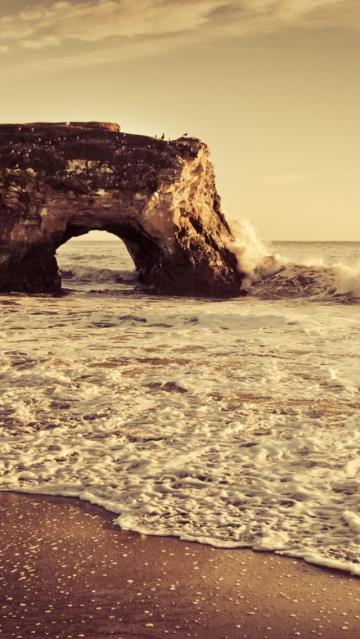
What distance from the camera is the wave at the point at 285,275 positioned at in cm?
1786

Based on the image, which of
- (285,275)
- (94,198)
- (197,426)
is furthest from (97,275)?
(197,426)

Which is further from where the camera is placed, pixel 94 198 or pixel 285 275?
pixel 285 275

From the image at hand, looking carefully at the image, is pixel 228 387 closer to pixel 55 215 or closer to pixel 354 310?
pixel 354 310

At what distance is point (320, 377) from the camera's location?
738 centimetres

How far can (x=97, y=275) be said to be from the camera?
24250 mm

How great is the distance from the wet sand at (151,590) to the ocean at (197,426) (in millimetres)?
170

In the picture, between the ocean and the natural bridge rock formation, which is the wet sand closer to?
the ocean

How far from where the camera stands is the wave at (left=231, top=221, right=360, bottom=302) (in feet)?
58.6

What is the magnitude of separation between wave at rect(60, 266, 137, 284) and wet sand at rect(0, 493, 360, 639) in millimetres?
18338

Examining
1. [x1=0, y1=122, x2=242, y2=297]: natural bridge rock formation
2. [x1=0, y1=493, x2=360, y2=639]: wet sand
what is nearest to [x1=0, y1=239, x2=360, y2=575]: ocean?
[x1=0, y1=493, x2=360, y2=639]: wet sand

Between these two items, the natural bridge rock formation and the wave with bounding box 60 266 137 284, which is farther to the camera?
the wave with bounding box 60 266 137 284

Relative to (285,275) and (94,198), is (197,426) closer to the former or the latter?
(94,198)

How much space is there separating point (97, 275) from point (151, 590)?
2149 centimetres

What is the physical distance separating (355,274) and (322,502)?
14.8 m
